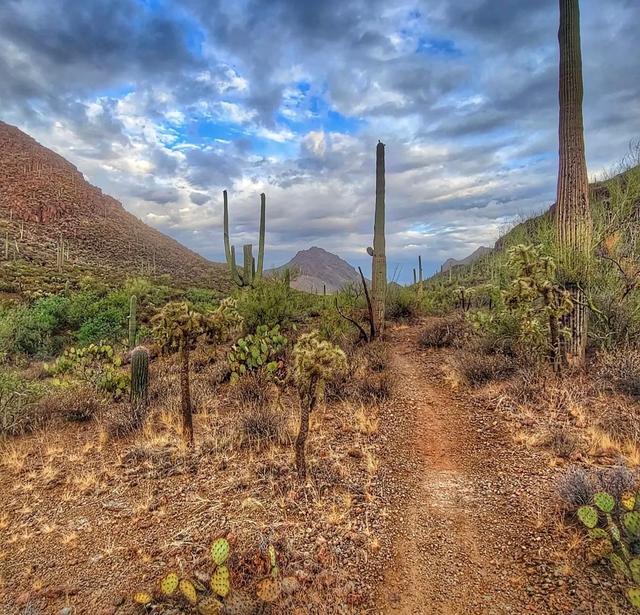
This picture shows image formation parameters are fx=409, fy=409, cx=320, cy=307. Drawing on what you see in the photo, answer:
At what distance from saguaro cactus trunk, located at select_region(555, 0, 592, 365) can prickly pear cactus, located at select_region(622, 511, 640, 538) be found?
3846 millimetres

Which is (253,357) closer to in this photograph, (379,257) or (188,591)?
(379,257)

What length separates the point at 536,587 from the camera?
2.88 m

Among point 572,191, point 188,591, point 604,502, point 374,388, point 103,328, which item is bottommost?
point 188,591

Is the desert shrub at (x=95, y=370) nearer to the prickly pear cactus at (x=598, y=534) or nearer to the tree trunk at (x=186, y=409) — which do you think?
the tree trunk at (x=186, y=409)

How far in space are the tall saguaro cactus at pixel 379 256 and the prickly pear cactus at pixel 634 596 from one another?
7.63 m

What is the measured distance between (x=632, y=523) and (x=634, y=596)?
0.62 meters

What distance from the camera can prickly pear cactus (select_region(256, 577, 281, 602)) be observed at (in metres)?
2.85

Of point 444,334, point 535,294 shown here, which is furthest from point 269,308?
point 535,294

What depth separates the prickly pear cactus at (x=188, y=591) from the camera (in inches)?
109

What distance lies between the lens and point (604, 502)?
3039mm

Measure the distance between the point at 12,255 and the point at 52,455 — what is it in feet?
98.7

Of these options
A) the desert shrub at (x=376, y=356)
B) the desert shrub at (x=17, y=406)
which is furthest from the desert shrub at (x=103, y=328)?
the desert shrub at (x=376, y=356)

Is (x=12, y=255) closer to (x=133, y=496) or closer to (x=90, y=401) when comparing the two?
(x=90, y=401)

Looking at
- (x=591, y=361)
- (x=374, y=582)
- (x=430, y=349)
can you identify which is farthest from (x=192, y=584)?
(x=430, y=349)
